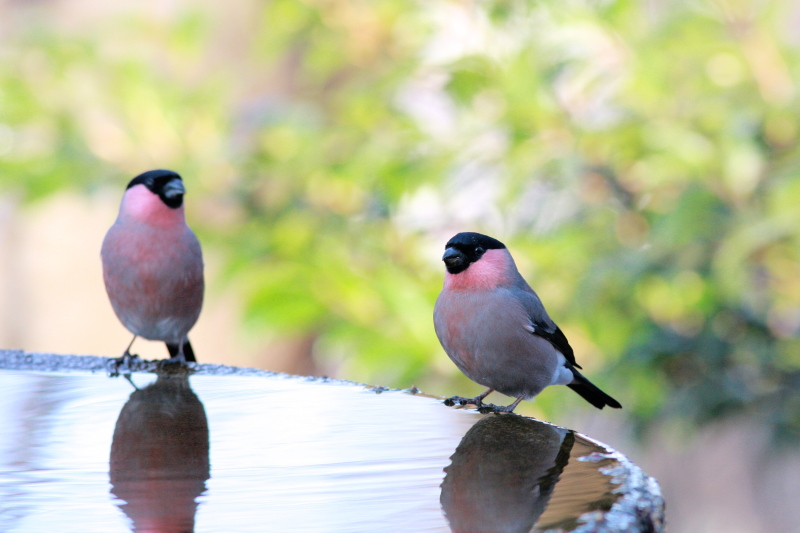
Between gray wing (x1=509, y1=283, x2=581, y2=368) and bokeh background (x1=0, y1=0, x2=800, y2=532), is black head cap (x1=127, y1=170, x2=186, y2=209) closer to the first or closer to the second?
bokeh background (x1=0, y1=0, x2=800, y2=532)

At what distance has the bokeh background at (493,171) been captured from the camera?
2.75 m

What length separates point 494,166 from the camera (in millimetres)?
3102

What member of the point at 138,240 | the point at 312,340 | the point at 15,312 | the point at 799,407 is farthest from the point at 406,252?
the point at 15,312

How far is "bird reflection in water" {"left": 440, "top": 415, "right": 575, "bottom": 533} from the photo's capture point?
3.26 ft

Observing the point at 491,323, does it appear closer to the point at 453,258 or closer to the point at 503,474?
the point at 453,258

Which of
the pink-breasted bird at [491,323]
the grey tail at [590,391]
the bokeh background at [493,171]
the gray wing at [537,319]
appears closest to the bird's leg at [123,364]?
the bokeh background at [493,171]

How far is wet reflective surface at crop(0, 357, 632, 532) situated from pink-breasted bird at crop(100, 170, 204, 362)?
370 mm

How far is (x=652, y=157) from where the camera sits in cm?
281

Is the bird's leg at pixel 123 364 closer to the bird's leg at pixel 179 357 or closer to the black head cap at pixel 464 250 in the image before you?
the bird's leg at pixel 179 357

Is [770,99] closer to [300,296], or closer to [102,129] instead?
Result: [300,296]

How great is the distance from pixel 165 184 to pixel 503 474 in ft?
4.69

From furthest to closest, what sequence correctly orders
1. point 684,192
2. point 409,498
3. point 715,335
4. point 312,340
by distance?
point 312,340, point 715,335, point 684,192, point 409,498

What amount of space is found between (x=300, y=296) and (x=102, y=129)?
1.07 metres

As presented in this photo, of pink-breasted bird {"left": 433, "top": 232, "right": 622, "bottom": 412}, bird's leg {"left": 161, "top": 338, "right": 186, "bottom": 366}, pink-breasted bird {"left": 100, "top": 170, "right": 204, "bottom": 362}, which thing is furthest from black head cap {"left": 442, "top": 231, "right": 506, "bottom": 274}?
→ bird's leg {"left": 161, "top": 338, "right": 186, "bottom": 366}
